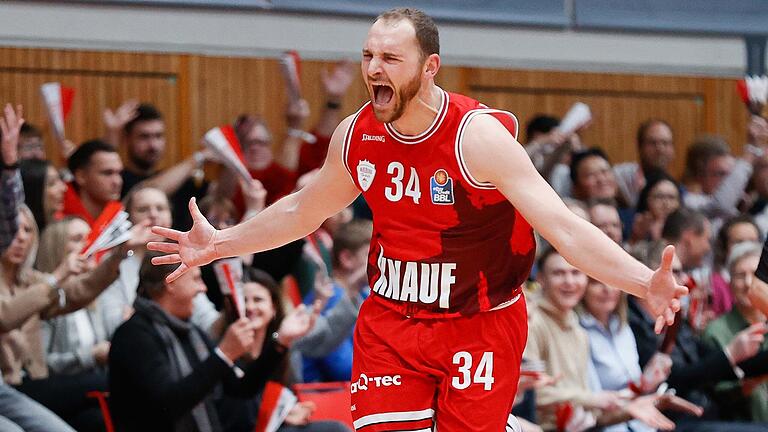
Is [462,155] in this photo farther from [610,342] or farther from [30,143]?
[30,143]

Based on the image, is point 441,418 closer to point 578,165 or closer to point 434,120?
point 434,120

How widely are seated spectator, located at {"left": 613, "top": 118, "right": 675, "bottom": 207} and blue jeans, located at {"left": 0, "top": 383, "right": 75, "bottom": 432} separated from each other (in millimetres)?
4641

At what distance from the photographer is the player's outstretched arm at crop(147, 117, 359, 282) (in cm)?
464

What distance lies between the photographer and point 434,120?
4.35m

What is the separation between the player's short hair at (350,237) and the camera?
6855 millimetres

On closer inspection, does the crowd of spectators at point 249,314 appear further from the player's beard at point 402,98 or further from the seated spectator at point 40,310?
the player's beard at point 402,98

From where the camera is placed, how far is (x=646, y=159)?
30.4ft

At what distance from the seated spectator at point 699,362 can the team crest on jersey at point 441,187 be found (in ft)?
8.59

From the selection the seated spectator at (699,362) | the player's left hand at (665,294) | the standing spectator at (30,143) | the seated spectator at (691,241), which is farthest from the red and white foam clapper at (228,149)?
the player's left hand at (665,294)

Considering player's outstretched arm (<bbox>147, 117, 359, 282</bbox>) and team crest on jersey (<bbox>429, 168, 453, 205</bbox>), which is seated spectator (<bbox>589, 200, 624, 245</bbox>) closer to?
player's outstretched arm (<bbox>147, 117, 359, 282</bbox>)

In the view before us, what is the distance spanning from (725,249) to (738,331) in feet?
3.28

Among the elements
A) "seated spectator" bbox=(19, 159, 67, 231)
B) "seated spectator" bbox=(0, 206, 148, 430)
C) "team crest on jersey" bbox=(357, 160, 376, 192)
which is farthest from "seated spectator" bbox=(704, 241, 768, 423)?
"seated spectator" bbox=(19, 159, 67, 231)

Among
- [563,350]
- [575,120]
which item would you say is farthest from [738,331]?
[575,120]

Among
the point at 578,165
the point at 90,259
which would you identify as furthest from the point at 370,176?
the point at 578,165
